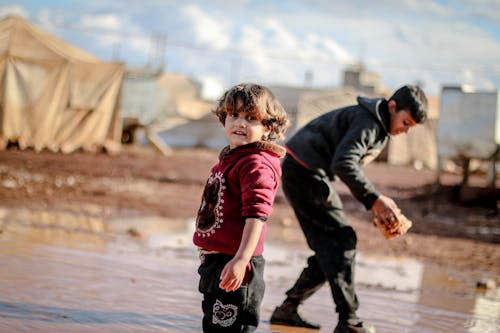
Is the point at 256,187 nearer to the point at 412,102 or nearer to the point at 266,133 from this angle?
the point at 266,133

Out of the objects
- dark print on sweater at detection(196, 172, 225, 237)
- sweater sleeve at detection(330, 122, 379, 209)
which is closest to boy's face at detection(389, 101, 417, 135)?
sweater sleeve at detection(330, 122, 379, 209)

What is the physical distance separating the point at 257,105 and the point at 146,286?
83.7 inches

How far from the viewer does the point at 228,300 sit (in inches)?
110

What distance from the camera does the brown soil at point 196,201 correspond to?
821cm

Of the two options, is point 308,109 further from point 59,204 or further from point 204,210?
point 204,210

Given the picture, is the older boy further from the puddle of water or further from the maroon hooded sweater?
the maroon hooded sweater

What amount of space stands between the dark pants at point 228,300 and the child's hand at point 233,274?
13cm

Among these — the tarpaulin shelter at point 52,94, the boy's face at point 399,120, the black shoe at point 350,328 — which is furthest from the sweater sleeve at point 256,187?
the tarpaulin shelter at point 52,94

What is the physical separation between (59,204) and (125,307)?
15.5ft

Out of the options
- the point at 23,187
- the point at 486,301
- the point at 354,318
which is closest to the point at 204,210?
the point at 354,318

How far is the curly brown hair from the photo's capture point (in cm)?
281

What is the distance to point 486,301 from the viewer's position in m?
5.43

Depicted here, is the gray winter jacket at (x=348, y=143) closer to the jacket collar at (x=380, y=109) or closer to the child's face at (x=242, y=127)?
the jacket collar at (x=380, y=109)

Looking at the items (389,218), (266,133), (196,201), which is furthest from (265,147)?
(196,201)
